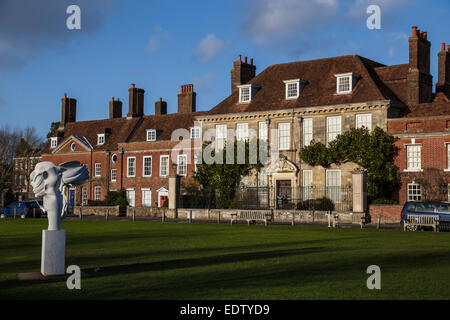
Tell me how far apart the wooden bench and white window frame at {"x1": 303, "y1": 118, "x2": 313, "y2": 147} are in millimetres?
13284

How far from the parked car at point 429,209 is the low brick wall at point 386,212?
3.66m

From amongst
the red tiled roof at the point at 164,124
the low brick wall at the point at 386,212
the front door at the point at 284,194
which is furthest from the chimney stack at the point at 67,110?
the low brick wall at the point at 386,212

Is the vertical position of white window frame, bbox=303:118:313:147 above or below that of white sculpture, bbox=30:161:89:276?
above

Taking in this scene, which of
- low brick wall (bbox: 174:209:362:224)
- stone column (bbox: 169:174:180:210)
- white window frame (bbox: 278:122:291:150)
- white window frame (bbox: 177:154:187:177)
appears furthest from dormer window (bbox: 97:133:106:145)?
white window frame (bbox: 278:122:291:150)

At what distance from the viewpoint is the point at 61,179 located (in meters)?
13.0

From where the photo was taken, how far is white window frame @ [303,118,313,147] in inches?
1657

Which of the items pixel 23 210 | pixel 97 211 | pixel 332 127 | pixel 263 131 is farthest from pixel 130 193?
pixel 332 127

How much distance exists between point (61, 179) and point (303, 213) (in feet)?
82.2

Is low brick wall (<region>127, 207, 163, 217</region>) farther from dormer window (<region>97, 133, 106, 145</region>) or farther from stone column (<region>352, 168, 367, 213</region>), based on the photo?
dormer window (<region>97, 133, 106, 145</region>)

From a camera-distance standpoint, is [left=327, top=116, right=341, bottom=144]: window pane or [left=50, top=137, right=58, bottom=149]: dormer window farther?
[left=50, top=137, right=58, bottom=149]: dormer window

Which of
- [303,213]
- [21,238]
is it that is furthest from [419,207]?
[21,238]

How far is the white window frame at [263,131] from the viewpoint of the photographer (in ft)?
145

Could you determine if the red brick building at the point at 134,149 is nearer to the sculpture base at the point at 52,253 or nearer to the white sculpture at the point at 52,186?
the white sculpture at the point at 52,186
